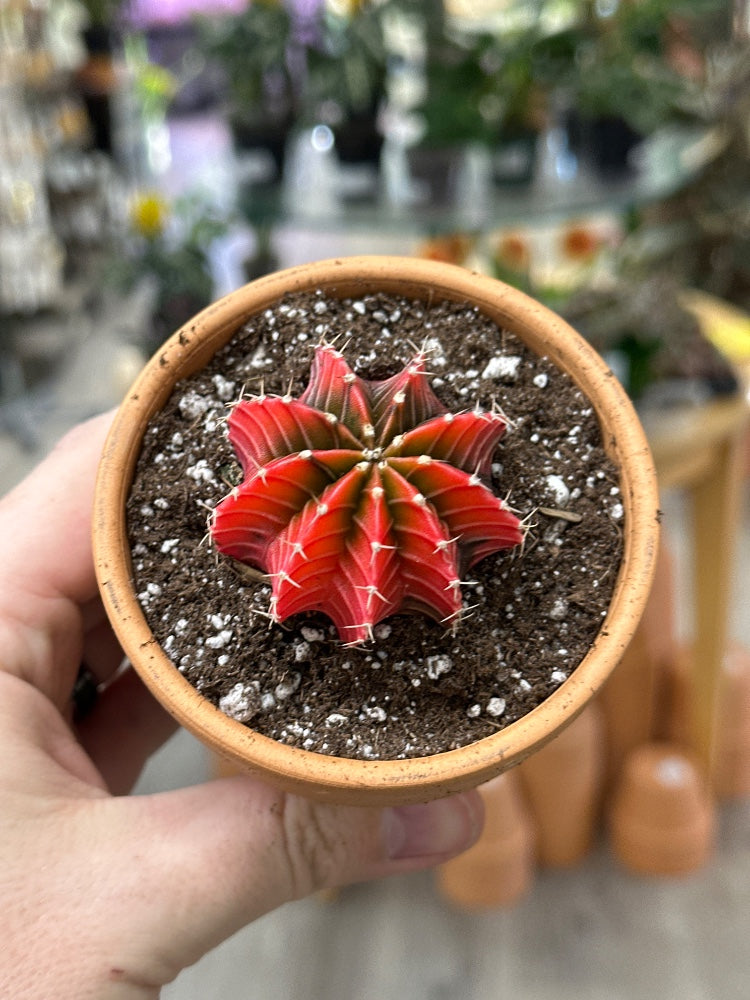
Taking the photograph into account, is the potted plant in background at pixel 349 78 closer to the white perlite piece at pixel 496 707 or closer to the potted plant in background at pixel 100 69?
the white perlite piece at pixel 496 707

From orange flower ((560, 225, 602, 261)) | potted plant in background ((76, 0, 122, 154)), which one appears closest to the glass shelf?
orange flower ((560, 225, 602, 261))

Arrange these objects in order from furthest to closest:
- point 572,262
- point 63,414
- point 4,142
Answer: point 63,414, point 4,142, point 572,262

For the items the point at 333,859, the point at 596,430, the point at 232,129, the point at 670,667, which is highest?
the point at 232,129

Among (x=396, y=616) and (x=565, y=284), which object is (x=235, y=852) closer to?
(x=396, y=616)

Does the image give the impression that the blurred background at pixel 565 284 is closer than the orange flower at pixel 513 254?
Yes

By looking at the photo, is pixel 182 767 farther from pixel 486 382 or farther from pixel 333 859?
pixel 486 382

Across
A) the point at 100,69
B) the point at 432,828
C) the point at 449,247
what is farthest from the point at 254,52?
the point at 100,69

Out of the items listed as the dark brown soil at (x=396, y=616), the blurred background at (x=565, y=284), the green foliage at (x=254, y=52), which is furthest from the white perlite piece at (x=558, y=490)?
the green foliage at (x=254, y=52)

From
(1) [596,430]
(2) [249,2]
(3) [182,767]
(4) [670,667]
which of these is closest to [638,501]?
(1) [596,430]
